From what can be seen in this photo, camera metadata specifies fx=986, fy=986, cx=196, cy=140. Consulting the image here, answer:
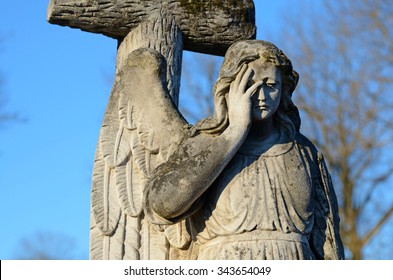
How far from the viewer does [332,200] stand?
21.4ft

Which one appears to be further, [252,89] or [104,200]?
[104,200]

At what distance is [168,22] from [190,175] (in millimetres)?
1555

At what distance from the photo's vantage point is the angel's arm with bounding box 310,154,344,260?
636 centimetres

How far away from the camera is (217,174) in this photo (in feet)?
20.2

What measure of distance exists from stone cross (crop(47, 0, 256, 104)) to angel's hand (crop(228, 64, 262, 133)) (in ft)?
3.48

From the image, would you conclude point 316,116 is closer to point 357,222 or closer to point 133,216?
point 357,222

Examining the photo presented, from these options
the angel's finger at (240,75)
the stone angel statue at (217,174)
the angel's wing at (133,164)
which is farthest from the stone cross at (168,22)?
the angel's finger at (240,75)

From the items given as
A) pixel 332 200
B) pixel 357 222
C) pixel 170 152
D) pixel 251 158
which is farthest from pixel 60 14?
pixel 357 222

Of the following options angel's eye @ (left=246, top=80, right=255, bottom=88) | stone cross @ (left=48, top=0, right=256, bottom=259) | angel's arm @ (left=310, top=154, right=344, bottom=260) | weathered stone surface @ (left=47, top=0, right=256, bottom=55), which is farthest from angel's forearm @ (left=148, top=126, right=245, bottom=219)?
weathered stone surface @ (left=47, top=0, right=256, bottom=55)

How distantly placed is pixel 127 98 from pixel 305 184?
1.35 meters

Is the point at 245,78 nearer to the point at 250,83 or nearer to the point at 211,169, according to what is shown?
the point at 250,83

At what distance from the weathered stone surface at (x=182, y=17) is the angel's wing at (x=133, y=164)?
567 mm

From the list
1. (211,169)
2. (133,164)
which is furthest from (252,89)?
(133,164)

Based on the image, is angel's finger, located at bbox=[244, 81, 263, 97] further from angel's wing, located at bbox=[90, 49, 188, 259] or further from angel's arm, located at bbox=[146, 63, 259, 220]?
angel's wing, located at bbox=[90, 49, 188, 259]
